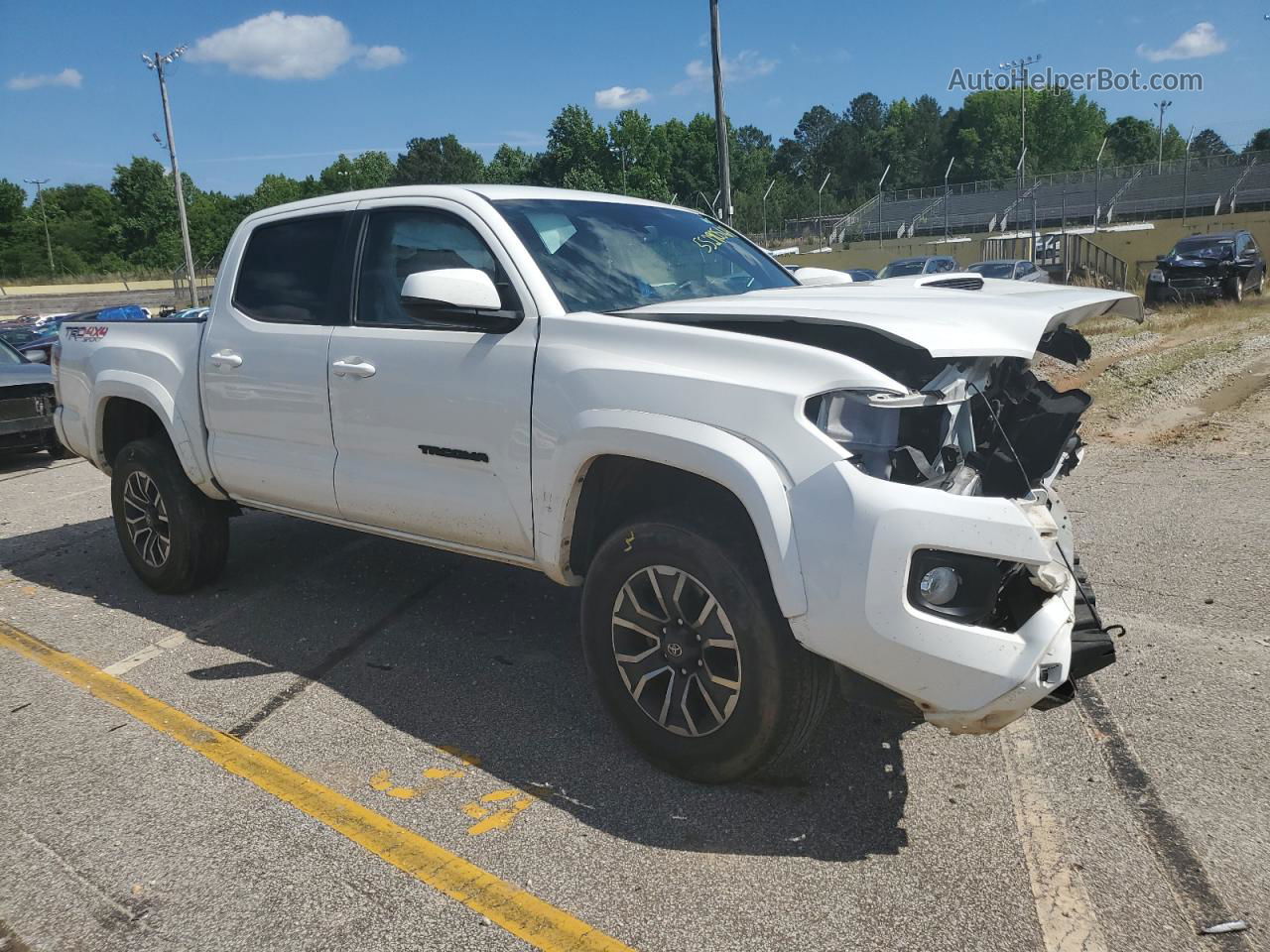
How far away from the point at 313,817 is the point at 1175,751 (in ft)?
9.63

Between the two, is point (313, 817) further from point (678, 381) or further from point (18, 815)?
point (678, 381)

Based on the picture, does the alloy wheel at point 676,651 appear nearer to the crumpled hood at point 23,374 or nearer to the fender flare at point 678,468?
the fender flare at point 678,468

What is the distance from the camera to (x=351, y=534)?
688 cm

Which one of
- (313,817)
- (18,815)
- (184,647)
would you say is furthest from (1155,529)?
(18,815)

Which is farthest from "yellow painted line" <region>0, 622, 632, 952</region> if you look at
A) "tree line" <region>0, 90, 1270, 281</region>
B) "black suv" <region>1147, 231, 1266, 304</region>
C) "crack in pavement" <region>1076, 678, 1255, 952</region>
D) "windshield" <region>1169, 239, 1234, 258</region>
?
"tree line" <region>0, 90, 1270, 281</region>

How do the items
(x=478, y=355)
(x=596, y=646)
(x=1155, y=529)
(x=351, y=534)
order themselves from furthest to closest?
1. (x=351, y=534)
2. (x=1155, y=529)
3. (x=478, y=355)
4. (x=596, y=646)

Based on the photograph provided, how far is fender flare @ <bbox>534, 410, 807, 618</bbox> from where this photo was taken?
9.45 feet

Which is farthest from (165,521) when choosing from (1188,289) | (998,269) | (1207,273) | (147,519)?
(998,269)

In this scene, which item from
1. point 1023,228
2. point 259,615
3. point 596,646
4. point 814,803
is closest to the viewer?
point 814,803

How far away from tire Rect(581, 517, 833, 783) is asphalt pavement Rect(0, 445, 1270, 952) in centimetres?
20

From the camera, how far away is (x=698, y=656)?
3227 mm

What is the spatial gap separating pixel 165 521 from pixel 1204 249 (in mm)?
23334

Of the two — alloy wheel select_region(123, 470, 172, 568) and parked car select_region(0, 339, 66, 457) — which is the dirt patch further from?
parked car select_region(0, 339, 66, 457)

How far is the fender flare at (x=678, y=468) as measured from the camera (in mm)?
2879
